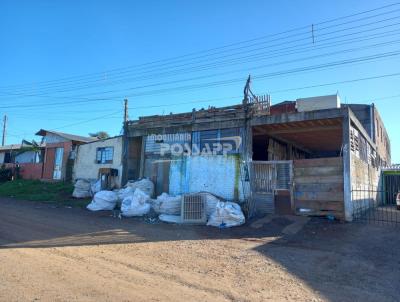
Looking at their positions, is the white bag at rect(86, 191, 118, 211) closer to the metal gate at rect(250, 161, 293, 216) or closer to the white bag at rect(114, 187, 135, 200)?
the white bag at rect(114, 187, 135, 200)

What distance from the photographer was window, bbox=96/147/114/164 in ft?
64.0

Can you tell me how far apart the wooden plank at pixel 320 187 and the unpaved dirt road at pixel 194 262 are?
4.46ft

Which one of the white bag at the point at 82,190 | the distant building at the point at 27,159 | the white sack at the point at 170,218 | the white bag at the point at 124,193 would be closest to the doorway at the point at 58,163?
the distant building at the point at 27,159

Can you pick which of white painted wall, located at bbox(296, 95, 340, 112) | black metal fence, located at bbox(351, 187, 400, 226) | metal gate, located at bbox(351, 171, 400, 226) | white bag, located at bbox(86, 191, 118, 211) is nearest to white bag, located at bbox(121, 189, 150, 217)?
white bag, located at bbox(86, 191, 118, 211)

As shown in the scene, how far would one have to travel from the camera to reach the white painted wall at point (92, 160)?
62.1 feet

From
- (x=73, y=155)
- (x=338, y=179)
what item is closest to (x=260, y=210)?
(x=338, y=179)

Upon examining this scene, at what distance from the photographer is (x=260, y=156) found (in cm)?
1922

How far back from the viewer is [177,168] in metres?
16.2

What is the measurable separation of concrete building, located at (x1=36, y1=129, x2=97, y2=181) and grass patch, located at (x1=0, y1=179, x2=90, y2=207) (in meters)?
1.13

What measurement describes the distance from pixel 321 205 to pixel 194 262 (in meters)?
7.22

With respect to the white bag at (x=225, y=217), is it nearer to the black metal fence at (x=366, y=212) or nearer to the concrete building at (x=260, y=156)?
the concrete building at (x=260, y=156)

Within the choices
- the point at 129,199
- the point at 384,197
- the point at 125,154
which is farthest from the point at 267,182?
the point at 384,197

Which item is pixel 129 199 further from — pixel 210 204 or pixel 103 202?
pixel 210 204

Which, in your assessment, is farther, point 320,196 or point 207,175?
point 207,175
